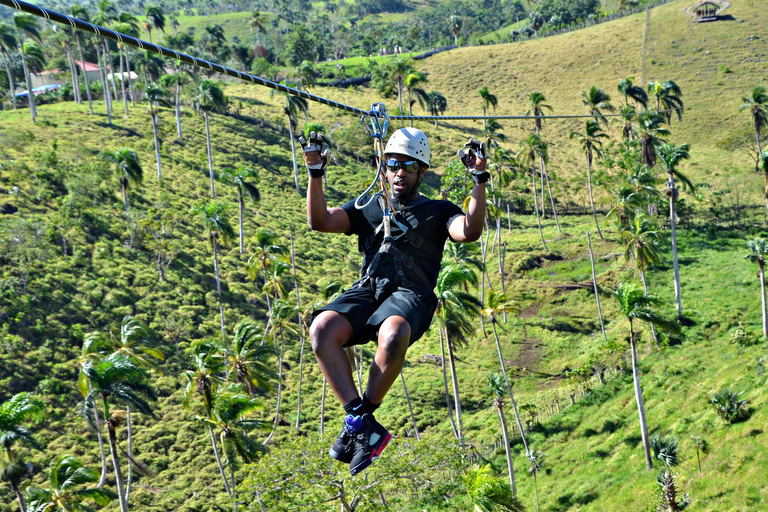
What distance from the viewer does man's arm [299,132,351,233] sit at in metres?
6.43

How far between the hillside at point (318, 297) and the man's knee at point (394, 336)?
25204 mm

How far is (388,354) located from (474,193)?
1866 millimetres

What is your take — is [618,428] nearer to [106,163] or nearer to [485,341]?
[485,341]

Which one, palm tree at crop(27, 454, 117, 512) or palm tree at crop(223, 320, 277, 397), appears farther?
palm tree at crop(223, 320, 277, 397)

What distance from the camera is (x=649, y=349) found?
4634 centimetres

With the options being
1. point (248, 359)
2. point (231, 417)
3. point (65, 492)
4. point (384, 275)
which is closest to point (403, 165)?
point (384, 275)

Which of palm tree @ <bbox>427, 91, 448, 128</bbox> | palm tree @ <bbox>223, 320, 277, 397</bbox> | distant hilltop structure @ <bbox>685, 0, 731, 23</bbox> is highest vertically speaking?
distant hilltop structure @ <bbox>685, 0, 731, 23</bbox>

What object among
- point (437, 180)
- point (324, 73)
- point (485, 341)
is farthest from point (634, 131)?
point (324, 73)

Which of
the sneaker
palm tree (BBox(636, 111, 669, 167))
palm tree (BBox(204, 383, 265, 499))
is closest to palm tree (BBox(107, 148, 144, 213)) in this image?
palm tree (BBox(204, 383, 265, 499))

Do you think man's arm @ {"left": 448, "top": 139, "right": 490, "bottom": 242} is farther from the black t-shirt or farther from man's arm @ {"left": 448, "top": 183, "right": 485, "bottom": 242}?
the black t-shirt

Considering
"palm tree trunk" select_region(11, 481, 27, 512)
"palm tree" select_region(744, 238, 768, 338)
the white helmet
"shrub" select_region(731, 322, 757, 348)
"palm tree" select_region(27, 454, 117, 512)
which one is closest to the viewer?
the white helmet

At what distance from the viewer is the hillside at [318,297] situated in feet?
116

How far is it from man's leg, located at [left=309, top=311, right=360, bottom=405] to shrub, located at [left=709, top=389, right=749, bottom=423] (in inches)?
1383

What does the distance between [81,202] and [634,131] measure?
206 feet
